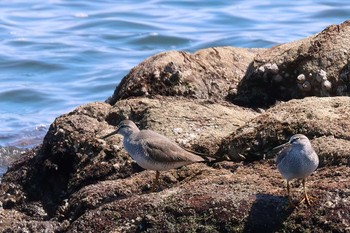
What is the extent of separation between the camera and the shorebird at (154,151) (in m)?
7.28

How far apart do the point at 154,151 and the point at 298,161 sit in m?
1.63

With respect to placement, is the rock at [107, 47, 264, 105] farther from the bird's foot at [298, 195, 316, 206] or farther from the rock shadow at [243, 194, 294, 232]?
the bird's foot at [298, 195, 316, 206]

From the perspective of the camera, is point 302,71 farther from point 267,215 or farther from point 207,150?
point 267,215

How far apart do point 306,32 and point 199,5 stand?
4038mm

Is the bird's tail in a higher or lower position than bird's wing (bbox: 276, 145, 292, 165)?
lower

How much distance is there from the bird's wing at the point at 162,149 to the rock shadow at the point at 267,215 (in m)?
1.22

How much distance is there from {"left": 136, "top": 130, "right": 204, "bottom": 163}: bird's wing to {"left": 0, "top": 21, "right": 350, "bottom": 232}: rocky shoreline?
20cm

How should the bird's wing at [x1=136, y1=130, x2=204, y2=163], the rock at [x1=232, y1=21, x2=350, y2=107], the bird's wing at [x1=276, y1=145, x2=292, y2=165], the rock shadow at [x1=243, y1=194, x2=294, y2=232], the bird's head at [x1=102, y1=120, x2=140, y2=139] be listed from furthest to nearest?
the rock at [x1=232, y1=21, x2=350, y2=107] < the bird's head at [x1=102, y1=120, x2=140, y2=139] < the bird's wing at [x1=136, y1=130, x2=204, y2=163] < the bird's wing at [x1=276, y1=145, x2=292, y2=165] < the rock shadow at [x1=243, y1=194, x2=294, y2=232]

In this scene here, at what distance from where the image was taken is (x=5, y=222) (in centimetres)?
773

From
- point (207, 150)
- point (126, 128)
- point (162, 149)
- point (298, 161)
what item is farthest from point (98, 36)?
point (298, 161)

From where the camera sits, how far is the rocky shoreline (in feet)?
20.5

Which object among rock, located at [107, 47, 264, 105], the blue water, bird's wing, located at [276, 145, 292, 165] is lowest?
the blue water

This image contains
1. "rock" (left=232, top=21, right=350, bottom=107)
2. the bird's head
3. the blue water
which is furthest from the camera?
the blue water

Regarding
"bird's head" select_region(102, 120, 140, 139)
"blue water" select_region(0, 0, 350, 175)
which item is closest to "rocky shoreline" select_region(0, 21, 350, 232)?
"bird's head" select_region(102, 120, 140, 139)
